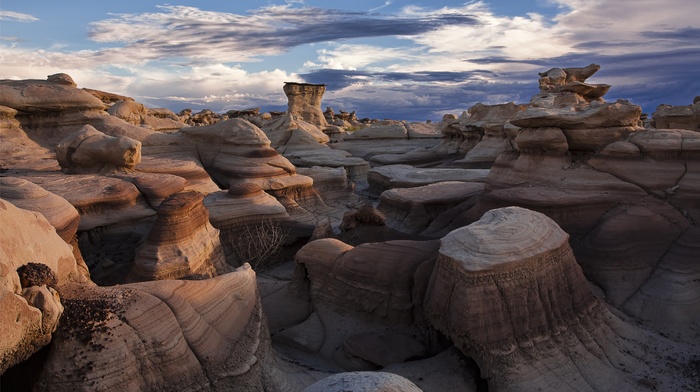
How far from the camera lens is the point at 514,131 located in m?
19.0

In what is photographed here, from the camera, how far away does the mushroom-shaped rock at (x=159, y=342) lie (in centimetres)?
436

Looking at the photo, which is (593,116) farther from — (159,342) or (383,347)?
(159,342)

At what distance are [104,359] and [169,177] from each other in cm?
784

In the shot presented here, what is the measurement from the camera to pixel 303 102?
4262 centimetres

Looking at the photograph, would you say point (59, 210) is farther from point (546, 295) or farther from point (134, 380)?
point (546, 295)

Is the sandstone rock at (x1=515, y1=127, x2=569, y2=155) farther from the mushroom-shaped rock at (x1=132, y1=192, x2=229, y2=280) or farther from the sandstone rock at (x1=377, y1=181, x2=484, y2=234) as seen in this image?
the mushroom-shaped rock at (x1=132, y1=192, x2=229, y2=280)

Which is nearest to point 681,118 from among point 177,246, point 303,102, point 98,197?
point 177,246

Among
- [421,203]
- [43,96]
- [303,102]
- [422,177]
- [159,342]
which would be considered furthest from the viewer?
[303,102]

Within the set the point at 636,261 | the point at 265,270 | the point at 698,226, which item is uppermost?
the point at 698,226

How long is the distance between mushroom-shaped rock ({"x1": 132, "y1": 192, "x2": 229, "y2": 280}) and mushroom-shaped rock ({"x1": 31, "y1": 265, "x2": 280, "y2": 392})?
2878 millimetres

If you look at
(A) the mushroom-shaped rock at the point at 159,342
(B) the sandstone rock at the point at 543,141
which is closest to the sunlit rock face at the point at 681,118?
(B) the sandstone rock at the point at 543,141

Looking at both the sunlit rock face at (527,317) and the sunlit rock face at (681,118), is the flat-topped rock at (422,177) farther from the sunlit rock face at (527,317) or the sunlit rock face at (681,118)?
the sunlit rock face at (527,317)

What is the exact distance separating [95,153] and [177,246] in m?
4.24

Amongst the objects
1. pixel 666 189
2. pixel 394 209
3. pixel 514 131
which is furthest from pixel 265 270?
pixel 514 131
